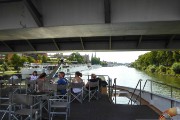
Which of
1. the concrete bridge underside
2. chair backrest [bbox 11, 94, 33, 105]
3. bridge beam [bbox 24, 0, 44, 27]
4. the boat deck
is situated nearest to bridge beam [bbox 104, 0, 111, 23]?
the concrete bridge underside

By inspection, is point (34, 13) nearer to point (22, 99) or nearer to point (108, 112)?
point (22, 99)

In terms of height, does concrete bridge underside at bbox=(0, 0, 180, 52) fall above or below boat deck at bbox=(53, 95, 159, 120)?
above

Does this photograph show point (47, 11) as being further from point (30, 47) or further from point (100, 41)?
point (30, 47)

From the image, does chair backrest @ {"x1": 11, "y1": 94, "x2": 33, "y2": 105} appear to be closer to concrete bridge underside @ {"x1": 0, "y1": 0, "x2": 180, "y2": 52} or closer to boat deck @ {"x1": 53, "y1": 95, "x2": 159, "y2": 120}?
boat deck @ {"x1": 53, "y1": 95, "x2": 159, "y2": 120}

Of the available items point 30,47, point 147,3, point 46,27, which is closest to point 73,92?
point 46,27

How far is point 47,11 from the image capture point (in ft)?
33.3

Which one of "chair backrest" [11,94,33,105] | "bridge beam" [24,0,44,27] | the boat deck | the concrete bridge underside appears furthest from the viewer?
"bridge beam" [24,0,44,27]

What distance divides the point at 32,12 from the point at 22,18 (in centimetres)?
93

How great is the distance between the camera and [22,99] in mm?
6484

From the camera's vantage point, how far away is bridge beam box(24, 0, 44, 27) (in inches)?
369

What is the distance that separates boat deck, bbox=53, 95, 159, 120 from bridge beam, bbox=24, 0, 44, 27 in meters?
3.68

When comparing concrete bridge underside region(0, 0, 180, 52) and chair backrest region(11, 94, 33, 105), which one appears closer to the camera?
chair backrest region(11, 94, 33, 105)

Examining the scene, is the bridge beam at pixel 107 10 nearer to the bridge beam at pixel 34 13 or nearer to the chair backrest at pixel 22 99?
the bridge beam at pixel 34 13

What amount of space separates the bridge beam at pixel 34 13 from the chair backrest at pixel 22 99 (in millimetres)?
4004
